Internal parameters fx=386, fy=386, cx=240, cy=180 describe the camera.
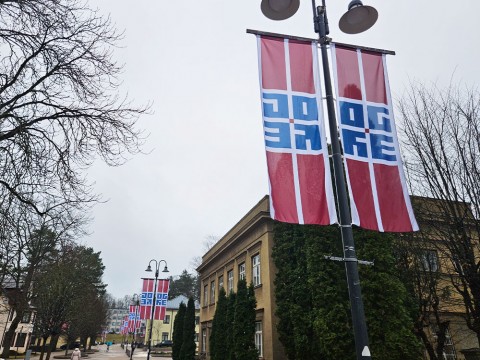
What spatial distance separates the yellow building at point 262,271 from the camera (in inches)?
769

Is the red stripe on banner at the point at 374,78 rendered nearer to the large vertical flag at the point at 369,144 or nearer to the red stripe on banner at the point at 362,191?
the large vertical flag at the point at 369,144

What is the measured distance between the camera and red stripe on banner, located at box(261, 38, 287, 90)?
6.41m

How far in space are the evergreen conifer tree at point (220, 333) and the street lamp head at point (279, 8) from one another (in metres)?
19.7

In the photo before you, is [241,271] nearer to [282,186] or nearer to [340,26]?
[282,186]

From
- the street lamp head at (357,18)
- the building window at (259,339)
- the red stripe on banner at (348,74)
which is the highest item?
the street lamp head at (357,18)

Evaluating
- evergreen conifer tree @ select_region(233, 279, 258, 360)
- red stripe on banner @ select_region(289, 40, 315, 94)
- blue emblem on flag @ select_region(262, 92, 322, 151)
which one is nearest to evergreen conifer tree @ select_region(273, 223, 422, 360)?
evergreen conifer tree @ select_region(233, 279, 258, 360)

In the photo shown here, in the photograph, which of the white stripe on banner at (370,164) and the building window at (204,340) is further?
the building window at (204,340)

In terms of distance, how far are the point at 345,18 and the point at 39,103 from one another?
758 cm

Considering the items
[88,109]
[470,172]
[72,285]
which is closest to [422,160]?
[470,172]

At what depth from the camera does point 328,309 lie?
47.1 ft

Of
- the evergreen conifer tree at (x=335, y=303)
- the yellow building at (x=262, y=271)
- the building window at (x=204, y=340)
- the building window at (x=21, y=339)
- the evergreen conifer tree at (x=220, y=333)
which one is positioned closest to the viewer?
the evergreen conifer tree at (x=335, y=303)

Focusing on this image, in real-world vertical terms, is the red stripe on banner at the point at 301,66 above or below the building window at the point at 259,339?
above

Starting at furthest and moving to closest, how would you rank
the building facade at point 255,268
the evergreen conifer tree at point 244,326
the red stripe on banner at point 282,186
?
the building facade at point 255,268 < the evergreen conifer tree at point 244,326 < the red stripe on banner at point 282,186

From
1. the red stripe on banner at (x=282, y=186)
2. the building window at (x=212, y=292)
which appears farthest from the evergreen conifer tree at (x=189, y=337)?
the red stripe on banner at (x=282, y=186)
